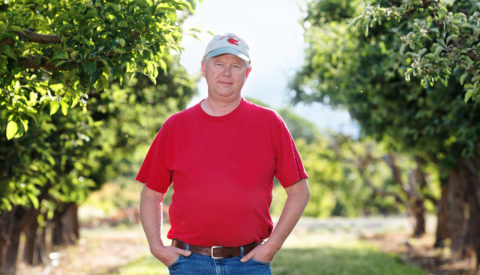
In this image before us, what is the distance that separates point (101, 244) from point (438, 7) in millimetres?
21132

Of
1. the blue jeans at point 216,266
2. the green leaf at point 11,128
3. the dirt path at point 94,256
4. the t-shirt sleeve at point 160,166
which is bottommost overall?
the dirt path at point 94,256

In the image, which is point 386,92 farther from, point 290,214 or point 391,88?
point 290,214

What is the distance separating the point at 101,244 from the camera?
23609mm

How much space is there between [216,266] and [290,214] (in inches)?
24.6

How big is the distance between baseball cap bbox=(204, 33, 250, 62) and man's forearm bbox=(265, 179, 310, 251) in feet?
3.24

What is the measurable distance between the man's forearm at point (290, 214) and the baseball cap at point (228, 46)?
3.24 feet

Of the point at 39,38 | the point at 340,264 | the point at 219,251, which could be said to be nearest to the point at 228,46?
the point at 219,251

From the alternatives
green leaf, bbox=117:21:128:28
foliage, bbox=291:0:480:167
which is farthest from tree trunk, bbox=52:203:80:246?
green leaf, bbox=117:21:128:28

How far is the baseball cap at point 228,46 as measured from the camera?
3746 mm

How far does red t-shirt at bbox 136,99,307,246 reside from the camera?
3.68m

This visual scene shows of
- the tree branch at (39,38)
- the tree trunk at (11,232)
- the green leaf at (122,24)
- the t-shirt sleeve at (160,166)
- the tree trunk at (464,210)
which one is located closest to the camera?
the t-shirt sleeve at (160,166)

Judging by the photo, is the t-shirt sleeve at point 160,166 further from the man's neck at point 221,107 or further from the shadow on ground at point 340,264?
the shadow on ground at point 340,264

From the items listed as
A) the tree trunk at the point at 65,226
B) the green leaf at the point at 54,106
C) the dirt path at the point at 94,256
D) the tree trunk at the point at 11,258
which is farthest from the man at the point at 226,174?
the tree trunk at the point at 65,226

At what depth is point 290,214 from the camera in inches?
148
